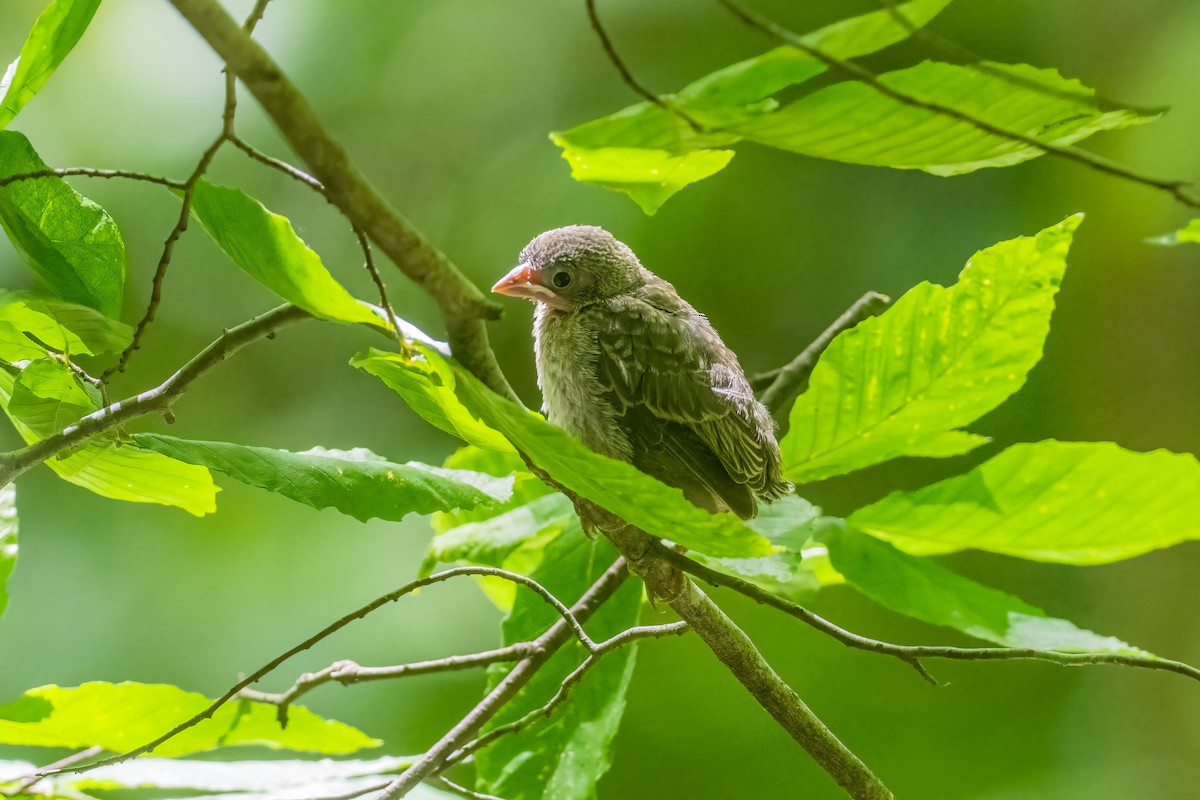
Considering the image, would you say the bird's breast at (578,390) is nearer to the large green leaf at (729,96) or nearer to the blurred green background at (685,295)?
the large green leaf at (729,96)

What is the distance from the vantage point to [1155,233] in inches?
75.7

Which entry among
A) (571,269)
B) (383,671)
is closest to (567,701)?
(383,671)

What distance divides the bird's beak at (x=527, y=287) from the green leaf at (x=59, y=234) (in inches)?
19.4

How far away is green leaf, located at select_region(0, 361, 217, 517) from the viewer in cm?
66

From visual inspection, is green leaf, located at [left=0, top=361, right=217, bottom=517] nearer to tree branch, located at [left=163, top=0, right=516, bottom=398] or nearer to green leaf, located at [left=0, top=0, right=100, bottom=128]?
green leaf, located at [left=0, top=0, right=100, bottom=128]

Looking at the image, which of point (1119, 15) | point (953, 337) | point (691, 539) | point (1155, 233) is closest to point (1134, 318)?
point (1155, 233)

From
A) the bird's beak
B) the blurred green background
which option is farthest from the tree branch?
the blurred green background

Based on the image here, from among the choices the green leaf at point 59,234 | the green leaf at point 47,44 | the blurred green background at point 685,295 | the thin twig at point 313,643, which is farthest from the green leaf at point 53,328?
the blurred green background at point 685,295

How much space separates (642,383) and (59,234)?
Answer: 1.81 ft

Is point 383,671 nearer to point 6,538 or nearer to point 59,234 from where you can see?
point 6,538

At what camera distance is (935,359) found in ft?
2.32

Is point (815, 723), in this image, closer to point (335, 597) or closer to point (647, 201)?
point (647, 201)

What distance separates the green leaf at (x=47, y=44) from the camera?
1.99ft

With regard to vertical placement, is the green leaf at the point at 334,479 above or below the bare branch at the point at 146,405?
below
